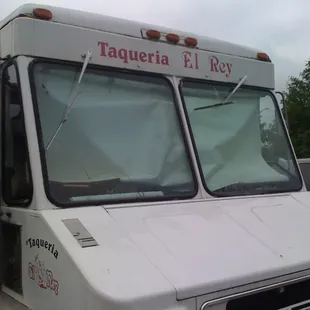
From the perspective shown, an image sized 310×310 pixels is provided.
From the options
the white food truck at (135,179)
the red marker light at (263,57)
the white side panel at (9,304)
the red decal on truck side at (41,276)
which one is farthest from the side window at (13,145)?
the red marker light at (263,57)

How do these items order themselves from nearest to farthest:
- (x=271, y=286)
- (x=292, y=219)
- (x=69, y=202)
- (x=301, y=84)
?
(x=271, y=286) < (x=69, y=202) < (x=292, y=219) < (x=301, y=84)

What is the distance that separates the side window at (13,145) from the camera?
3.04 metres

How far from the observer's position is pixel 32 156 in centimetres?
297

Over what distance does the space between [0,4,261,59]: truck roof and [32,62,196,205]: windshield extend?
0.31m

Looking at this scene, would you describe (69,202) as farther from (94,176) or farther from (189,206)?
(189,206)

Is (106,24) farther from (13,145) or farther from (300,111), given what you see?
(300,111)

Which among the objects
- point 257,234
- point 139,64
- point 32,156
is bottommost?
point 257,234

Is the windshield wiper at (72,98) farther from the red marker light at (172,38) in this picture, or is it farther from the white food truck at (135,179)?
the red marker light at (172,38)

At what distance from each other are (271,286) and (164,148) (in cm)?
123

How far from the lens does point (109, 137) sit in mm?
3359

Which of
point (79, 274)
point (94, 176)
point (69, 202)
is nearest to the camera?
point (79, 274)

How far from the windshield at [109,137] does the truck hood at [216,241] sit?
0.73 feet

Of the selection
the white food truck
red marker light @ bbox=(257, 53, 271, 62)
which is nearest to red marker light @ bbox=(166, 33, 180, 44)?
the white food truck

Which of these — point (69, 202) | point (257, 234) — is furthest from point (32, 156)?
point (257, 234)
